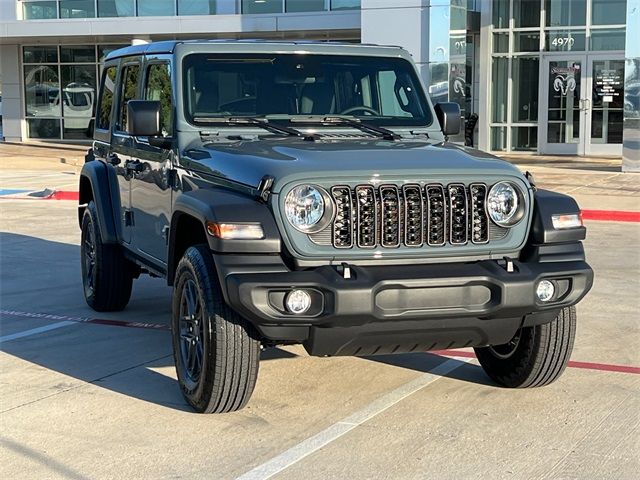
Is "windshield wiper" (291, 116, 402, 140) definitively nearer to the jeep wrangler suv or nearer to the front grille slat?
the jeep wrangler suv

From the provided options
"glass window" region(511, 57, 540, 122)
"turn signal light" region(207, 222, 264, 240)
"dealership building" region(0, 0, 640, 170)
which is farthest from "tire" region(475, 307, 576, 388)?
"glass window" region(511, 57, 540, 122)

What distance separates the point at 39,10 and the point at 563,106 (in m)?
15.0

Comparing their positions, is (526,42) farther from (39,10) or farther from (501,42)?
(39,10)

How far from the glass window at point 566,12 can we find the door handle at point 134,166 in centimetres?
2018

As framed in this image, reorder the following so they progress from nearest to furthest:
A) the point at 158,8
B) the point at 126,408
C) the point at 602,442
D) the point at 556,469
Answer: the point at 556,469 < the point at 602,442 < the point at 126,408 < the point at 158,8

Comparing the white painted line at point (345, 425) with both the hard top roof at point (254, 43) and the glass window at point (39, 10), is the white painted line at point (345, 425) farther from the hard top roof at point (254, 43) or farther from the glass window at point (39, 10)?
the glass window at point (39, 10)

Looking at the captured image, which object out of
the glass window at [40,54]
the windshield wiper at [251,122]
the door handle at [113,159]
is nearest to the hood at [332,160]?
the windshield wiper at [251,122]

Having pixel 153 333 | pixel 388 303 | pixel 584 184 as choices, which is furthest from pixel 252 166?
pixel 584 184

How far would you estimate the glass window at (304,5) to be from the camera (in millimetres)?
25703

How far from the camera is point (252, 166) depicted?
17.8ft

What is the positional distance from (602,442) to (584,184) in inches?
558

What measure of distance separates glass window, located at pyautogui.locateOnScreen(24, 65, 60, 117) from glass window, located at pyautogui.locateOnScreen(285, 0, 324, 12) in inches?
415

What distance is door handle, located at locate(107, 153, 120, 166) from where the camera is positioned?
25.7 ft

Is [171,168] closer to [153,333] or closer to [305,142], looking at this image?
[305,142]
